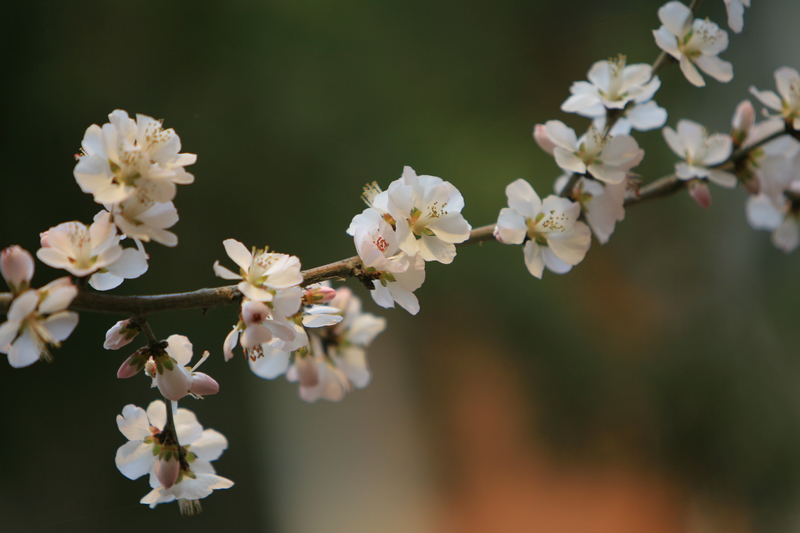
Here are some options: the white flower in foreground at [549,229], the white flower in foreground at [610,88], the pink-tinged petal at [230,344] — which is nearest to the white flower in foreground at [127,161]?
the pink-tinged petal at [230,344]

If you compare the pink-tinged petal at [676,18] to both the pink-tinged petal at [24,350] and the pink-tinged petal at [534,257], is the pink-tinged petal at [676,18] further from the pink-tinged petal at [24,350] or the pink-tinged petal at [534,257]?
the pink-tinged petal at [24,350]

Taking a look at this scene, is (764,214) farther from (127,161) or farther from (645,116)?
(127,161)

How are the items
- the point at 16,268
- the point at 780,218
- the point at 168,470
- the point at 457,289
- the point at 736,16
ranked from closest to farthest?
1. the point at 16,268
2. the point at 168,470
3. the point at 736,16
4. the point at 780,218
5. the point at 457,289

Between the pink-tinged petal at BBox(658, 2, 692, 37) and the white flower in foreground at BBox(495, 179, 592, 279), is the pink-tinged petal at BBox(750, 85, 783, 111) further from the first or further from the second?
the white flower in foreground at BBox(495, 179, 592, 279)

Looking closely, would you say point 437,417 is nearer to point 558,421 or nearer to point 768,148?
point 558,421

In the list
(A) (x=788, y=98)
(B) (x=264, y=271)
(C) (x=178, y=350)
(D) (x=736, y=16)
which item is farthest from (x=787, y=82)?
(C) (x=178, y=350)

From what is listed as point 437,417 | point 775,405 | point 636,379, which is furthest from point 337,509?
point 775,405
